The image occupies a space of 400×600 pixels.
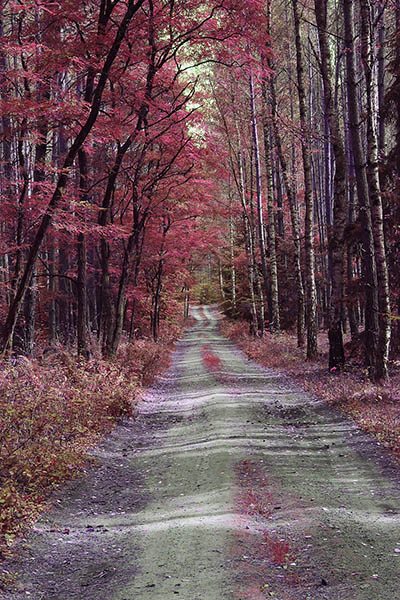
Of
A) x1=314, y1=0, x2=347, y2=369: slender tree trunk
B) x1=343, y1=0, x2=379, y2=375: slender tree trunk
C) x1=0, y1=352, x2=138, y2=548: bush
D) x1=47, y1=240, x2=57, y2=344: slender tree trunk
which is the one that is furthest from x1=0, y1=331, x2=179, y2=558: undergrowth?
x1=47, y1=240, x2=57, y2=344: slender tree trunk

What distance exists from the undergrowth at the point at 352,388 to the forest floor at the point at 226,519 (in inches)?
10.9

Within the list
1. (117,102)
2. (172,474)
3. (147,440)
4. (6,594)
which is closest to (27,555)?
(6,594)

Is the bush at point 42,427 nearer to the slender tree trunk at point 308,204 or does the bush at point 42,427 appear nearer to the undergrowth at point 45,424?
the undergrowth at point 45,424

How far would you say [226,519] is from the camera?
512 cm

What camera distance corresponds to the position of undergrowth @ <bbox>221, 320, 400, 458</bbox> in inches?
332

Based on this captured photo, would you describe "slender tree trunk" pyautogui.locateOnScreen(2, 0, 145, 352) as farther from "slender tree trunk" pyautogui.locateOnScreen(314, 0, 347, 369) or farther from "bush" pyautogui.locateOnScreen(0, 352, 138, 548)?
"slender tree trunk" pyautogui.locateOnScreen(314, 0, 347, 369)

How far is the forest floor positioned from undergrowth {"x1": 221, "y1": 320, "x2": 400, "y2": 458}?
→ 0.28 metres

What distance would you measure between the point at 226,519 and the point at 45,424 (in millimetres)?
2458

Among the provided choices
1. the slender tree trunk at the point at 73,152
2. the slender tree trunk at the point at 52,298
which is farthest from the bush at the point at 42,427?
the slender tree trunk at the point at 52,298

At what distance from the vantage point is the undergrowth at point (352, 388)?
27.6 ft

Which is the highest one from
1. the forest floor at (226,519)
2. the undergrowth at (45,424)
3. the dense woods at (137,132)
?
the dense woods at (137,132)

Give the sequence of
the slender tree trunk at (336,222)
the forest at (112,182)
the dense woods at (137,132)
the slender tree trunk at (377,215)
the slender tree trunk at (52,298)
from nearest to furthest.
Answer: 1. the forest at (112,182)
2. the dense woods at (137,132)
3. the slender tree trunk at (377,215)
4. the slender tree trunk at (336,222)
5. the slender tree trunk at (52,298)

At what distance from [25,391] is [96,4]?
8618 millimetres

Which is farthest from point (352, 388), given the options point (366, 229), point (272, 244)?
point (272, 244)
